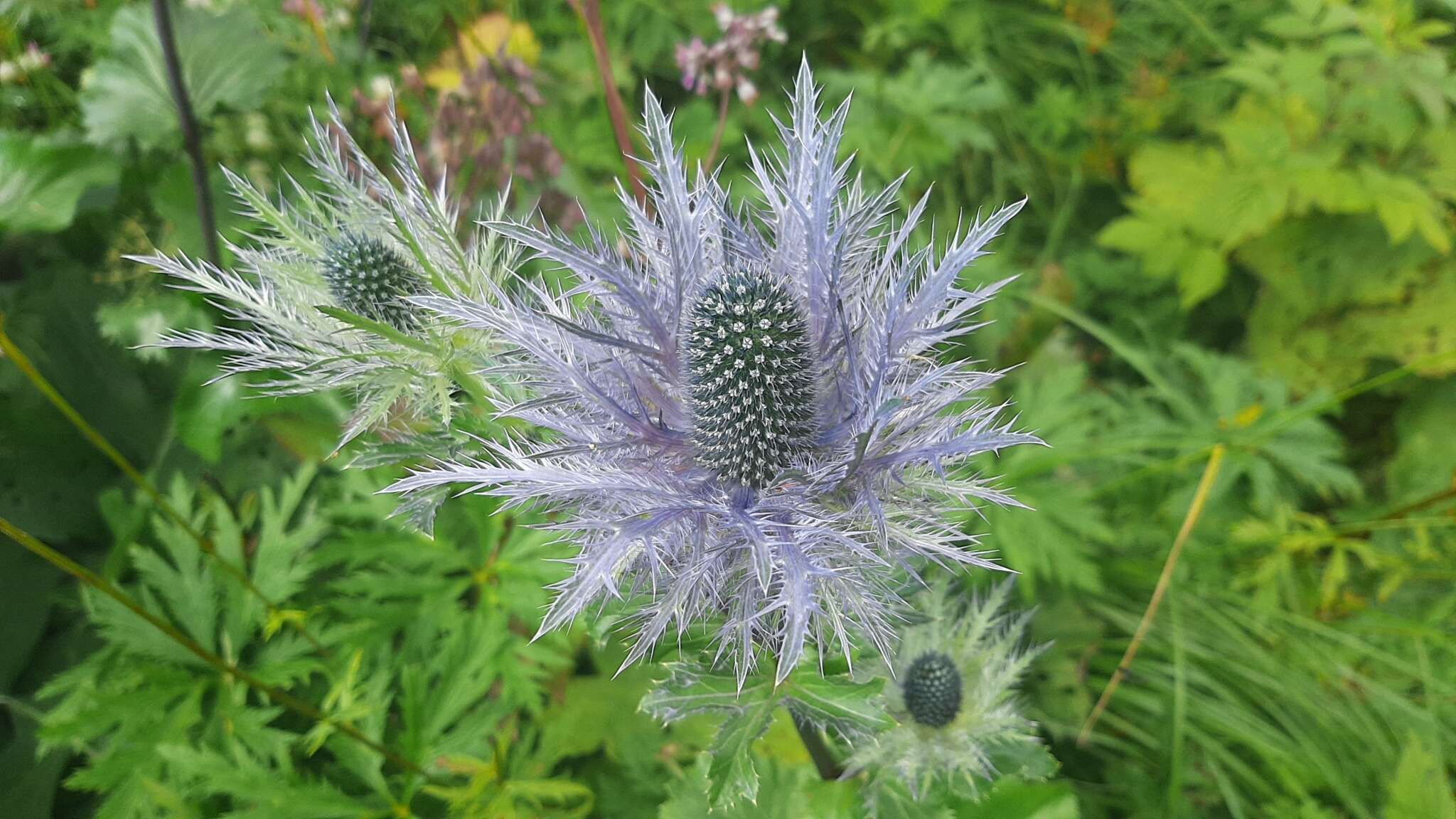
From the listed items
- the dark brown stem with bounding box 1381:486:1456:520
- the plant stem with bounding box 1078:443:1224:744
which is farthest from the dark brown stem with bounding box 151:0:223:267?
the dark brown stem with bounding box 1381:486:1456:520

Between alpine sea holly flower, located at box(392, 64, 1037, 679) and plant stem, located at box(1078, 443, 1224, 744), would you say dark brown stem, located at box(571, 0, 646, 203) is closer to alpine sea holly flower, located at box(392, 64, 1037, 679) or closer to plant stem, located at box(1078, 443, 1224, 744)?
alpine sea holly flower, located at box(392, 64, 1037, 679)

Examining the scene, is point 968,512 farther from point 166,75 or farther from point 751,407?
point 166,75

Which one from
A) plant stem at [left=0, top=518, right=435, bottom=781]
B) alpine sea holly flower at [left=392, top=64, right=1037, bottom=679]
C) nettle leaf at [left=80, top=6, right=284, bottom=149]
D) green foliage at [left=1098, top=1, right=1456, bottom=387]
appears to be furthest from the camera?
green foliage at [left=1098, top=1, right=1456, bottom=387]

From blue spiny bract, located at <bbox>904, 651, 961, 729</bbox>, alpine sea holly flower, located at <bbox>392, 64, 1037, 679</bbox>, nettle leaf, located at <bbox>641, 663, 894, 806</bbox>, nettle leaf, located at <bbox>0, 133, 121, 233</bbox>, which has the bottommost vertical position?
blue spiny bract, located at <bbox>904, 651, 961, 729</bbox>

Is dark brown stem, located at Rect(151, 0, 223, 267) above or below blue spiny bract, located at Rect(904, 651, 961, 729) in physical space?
above

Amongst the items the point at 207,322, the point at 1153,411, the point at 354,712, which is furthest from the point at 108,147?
the point at 1153,411

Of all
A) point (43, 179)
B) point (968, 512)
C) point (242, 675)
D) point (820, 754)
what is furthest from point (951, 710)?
point (43, 179)

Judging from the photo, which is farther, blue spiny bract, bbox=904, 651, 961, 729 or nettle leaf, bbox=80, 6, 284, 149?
nettle leaf, bbox=80, 6, 284, 149

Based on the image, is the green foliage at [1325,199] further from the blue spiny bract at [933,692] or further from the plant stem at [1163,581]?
the blue spiny bract at [933,692]
